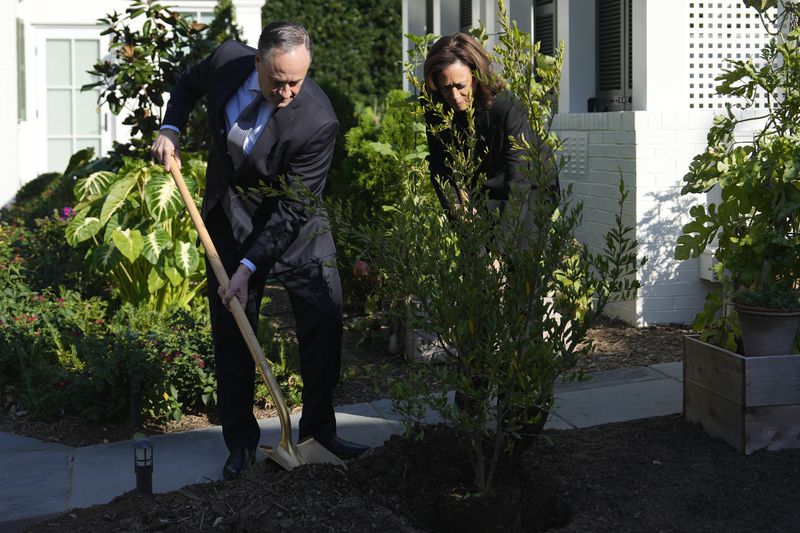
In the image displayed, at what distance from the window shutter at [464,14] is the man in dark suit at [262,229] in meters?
7.57

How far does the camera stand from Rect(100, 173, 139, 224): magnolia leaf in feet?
21.4

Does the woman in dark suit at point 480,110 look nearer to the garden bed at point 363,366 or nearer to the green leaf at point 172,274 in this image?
the garden bed at point 363,366

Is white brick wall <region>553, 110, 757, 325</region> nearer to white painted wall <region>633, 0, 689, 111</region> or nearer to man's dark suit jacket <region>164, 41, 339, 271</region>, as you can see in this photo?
white painted wall <region>633, 0, 689, 111</region>

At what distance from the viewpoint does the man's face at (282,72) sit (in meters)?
3.89

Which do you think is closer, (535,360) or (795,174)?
(535,360)

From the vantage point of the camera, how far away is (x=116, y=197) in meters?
6.60

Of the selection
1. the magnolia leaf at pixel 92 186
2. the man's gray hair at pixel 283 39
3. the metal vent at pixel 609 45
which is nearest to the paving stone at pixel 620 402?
the man's gray hair at pixel 283 39

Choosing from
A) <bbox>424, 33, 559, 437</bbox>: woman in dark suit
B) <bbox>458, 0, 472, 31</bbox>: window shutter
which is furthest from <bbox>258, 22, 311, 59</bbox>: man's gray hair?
<bbox>458, 0, 472, 31</bbox>: window shutter

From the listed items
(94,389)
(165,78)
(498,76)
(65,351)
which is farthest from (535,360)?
(165,78)

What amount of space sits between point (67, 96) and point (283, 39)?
11542mm

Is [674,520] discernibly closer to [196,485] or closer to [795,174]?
[795,174]

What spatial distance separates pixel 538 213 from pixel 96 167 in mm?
4862

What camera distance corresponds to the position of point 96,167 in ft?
24.2

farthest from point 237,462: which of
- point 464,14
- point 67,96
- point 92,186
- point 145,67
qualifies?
point 67,96
